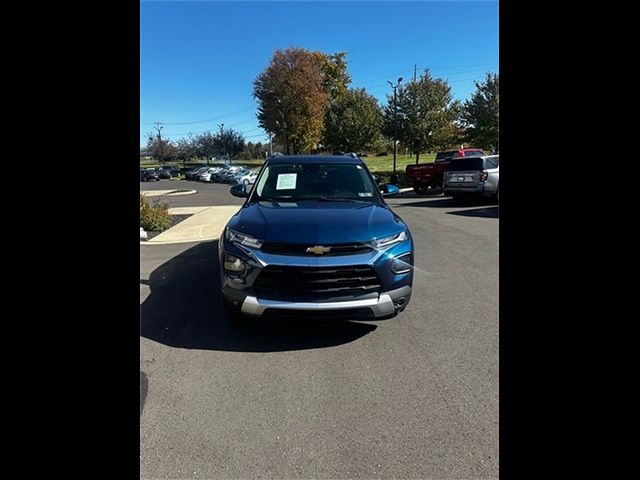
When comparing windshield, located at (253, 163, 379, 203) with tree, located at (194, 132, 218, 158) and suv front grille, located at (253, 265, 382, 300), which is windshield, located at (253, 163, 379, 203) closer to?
suv front grille, located at (253, 265, 382, 300)

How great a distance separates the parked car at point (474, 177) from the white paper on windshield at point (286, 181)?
10689 millimetres

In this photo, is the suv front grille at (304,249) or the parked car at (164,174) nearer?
the suv front grille at (304,249)

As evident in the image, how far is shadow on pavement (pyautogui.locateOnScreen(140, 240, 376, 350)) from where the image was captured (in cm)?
374

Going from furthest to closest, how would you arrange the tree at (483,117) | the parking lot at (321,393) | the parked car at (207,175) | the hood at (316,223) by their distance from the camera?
the parked car at (207,175) → the tree at (483,117) → the hood at (316,223) → the parking lot at (321,393)

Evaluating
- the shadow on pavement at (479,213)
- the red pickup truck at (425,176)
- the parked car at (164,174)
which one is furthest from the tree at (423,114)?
the parked car at (164,174)

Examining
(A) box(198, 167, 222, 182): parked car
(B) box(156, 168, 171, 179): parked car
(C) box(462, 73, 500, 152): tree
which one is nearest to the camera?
(C) box(462, 73, 500, 152): tree

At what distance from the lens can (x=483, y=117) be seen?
26656mm

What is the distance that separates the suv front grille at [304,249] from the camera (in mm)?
3453

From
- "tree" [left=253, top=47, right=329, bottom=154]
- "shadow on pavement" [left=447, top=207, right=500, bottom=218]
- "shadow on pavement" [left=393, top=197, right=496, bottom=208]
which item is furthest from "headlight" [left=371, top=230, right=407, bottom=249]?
"tree" [left=253, top=47, right=329, bottom=154]

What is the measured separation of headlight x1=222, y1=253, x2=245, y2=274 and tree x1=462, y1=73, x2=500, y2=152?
2410cm

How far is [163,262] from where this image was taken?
7113 mm

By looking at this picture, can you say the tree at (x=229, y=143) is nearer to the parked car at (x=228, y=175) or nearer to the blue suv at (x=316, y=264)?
the parked car at (x=228, y=175)

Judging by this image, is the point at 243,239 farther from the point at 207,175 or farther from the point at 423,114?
the point at 207,175
